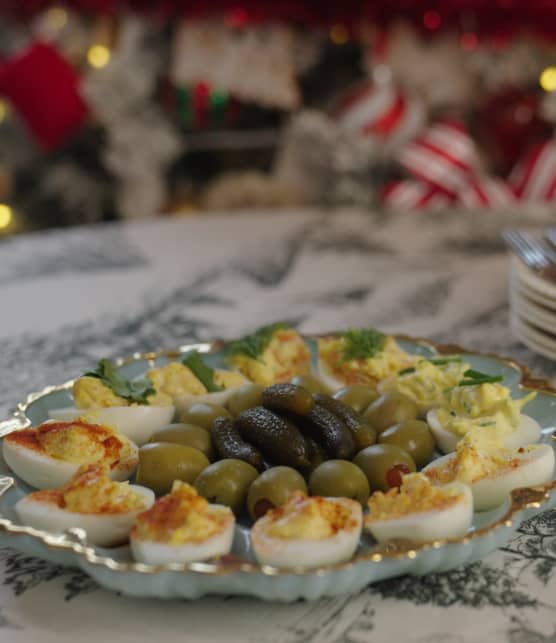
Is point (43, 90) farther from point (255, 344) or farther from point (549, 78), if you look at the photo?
point (255, 344)

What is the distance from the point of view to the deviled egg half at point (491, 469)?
3.64ft

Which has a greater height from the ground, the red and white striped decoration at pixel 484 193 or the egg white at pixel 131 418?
the egg white at pixel 131 418

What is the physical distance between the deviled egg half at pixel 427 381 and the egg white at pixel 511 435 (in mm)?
70

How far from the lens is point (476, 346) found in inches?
73.7

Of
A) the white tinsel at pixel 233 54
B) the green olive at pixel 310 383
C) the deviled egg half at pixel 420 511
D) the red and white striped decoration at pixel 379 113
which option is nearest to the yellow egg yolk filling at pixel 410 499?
the deviled egg half at pixel 420 511

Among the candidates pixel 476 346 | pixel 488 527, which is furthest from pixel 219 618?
pixel 476 346

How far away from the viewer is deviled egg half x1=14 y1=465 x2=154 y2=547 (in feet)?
3.43

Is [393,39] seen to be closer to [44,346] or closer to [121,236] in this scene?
[121,236]

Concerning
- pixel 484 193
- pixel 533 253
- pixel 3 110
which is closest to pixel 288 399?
pixel 533 253

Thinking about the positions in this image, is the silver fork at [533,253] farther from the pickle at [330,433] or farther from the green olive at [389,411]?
the pickle at [330,433]

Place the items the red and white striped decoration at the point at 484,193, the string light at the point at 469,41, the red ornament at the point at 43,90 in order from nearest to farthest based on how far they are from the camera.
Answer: the red ornament at the point at 43,90 < the string light at the point at 469,41 < the red and white striped decoration at the point at 484,193

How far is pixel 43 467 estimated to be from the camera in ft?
3.85

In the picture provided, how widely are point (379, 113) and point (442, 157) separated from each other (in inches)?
11.9

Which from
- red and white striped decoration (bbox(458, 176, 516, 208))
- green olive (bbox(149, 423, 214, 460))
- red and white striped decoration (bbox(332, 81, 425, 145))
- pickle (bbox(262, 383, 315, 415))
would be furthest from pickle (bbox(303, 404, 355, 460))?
red and white striped decoration (bbox(458, 176, 516, 208))
